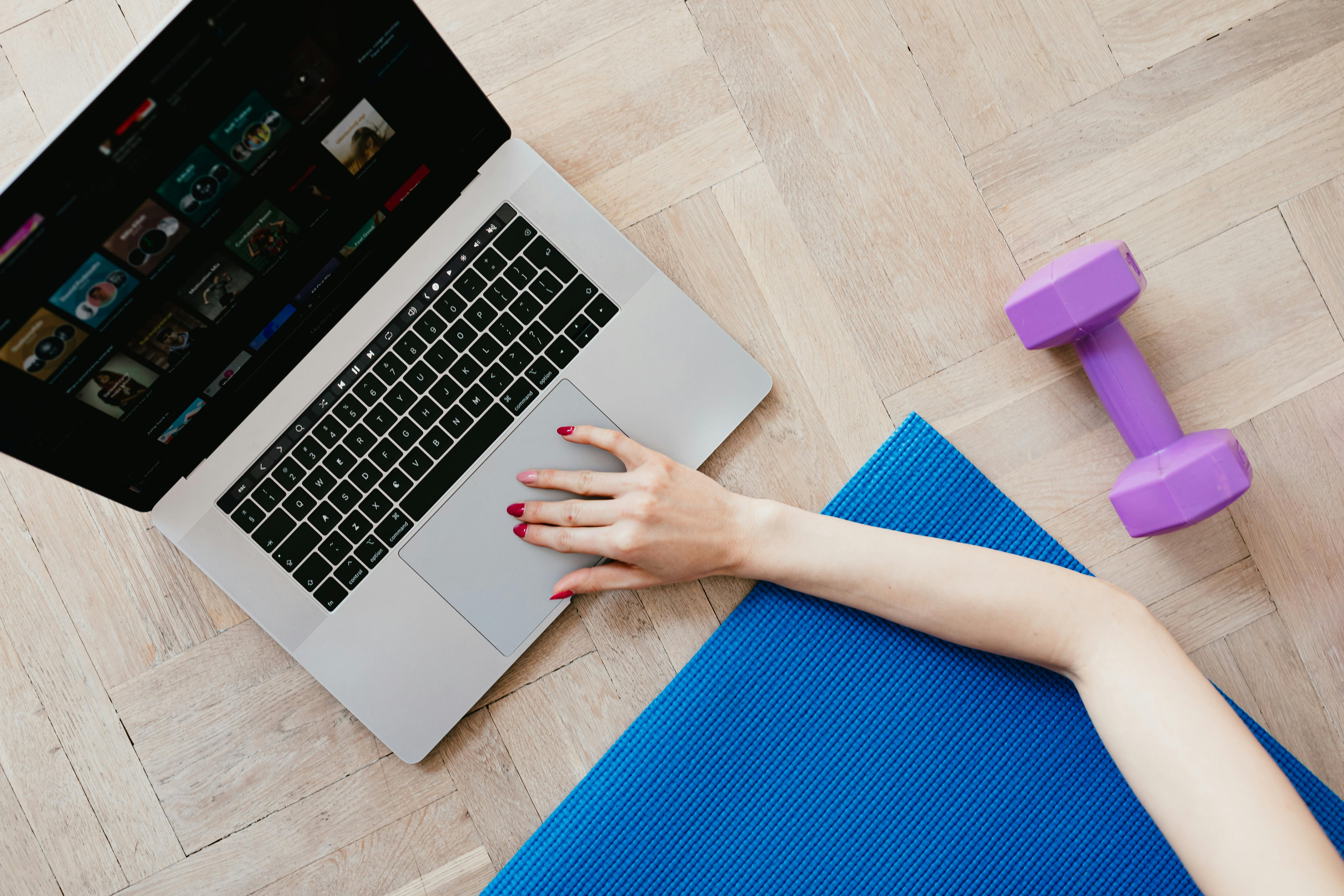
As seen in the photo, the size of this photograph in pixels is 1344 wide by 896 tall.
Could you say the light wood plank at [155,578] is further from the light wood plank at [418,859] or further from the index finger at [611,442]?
the index finger at [611,442]

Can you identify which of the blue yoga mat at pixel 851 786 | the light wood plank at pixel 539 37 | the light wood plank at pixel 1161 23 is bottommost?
the blue yoga mat at pixel 851 786

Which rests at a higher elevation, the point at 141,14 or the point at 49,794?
the point at 141,14

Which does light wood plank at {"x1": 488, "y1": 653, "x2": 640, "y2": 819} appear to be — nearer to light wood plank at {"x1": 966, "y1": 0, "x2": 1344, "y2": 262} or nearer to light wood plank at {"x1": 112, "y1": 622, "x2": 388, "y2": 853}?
light wood plank at {"x1": 112, "y1": 622, "x2": 388, "y2": 853}

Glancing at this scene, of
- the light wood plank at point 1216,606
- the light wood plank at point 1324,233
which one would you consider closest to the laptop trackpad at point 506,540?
the light wood plank at point 1216,606

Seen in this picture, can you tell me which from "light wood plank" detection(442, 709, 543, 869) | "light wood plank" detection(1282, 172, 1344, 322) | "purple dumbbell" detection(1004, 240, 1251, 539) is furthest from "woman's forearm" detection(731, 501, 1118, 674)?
"light wood plank" detection(1282, 172, 1344, 322)

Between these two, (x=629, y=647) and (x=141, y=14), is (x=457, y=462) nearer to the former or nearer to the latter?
(x=629, y=647)

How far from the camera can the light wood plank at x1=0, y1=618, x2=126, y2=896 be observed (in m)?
0.73

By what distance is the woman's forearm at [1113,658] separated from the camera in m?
0.55

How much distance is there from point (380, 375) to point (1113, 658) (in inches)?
25.7

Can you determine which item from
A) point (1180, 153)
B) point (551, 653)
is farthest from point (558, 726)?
point (1180, 153)

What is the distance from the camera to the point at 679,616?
75 centimetres

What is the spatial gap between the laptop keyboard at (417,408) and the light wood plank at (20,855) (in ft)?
1.26

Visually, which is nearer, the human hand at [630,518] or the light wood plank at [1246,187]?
the human hand at [630,518]

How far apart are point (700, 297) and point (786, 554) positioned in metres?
0.27
